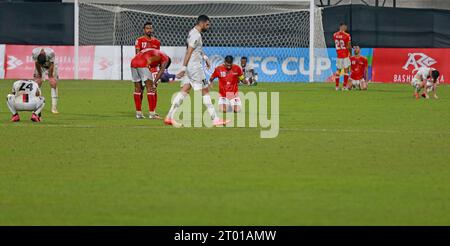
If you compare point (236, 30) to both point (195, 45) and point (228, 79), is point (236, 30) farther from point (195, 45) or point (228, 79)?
point (195, 45)

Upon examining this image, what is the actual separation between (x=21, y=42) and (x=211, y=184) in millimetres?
36030

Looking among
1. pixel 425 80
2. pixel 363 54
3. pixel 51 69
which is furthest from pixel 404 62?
pixel 51 69

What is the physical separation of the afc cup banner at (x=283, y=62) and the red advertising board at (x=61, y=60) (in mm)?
4969

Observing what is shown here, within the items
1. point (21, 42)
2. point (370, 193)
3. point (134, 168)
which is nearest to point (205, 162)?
point (134, 168)

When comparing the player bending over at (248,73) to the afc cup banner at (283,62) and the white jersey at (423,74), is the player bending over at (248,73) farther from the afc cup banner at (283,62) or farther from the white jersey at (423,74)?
the white jersey at (423,74)

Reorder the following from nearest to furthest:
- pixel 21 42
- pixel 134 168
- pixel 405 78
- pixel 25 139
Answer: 1. pixel 134 168
2. pixel 25 139
3. pixel 405 78
4. pixel 21 42

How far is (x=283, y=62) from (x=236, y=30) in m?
3.36

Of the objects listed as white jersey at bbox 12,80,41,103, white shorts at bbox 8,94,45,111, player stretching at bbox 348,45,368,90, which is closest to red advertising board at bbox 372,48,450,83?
player stretching at bbox 348,45,368,90

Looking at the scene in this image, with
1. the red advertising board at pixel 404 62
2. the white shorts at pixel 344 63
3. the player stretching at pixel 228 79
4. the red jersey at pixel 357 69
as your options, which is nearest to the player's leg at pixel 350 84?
the red jersey at pixel 357 69
